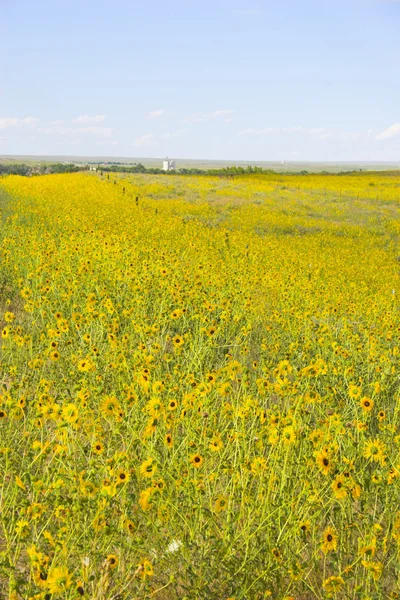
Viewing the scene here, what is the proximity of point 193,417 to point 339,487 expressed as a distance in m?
0.93

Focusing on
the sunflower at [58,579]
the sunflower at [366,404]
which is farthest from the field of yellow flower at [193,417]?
the sunflower at [366,404]

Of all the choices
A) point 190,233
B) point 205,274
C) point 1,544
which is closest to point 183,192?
point 190,233

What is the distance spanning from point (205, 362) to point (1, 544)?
2243 millimetres

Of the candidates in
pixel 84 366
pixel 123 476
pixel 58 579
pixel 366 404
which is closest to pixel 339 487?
pixel 366 404

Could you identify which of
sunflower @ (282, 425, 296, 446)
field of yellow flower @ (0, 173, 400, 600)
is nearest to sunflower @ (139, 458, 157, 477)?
field of yellow flower @ (0, 173, 400, 600)

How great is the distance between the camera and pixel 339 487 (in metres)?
2.21

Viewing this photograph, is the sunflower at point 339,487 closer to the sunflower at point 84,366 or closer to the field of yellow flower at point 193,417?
the field of yellow flower at point 193,417

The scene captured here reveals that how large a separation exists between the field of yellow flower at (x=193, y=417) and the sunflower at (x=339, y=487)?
0.01m

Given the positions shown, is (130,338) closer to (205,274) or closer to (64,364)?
(64,364)

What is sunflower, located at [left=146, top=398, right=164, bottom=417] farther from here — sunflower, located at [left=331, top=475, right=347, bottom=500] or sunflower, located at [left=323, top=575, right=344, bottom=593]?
sunflower, located at [left=323, top=575, right=344, bottom=593]

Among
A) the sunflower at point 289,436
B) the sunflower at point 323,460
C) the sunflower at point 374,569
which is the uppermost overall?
the sunflower at point 289,436

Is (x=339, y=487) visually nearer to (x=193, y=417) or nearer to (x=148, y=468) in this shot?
(x=148, y=468)

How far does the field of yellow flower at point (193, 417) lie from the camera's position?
217 cm

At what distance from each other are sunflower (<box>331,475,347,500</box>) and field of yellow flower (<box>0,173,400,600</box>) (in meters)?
0.01
